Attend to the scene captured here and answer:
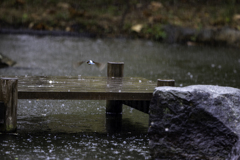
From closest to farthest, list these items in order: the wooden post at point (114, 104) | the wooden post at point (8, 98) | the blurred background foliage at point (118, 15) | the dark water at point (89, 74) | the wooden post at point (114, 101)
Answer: the dark water at point (89, 74) < the wooden post at point (8, 98) < the wooden post at point (114, 104) < the wooden post at point (114, 101) < the blurred background foliage at point (118, 15)

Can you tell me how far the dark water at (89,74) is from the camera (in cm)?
507

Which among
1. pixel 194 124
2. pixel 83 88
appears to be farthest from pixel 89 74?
pixel 194 124

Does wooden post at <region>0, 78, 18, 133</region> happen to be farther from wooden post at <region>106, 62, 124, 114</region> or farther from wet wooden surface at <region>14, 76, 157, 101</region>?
wooden post at <region>106, 62, 124, 114</region>

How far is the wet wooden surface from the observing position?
214 inches

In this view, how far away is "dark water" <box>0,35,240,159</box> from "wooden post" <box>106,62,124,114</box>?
A: 0.55ft

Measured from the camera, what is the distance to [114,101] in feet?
23.1

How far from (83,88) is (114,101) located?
1.31 m

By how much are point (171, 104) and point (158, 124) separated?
30 cm

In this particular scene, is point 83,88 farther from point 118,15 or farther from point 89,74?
point 118,15

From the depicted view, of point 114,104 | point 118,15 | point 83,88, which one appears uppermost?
point 118,15

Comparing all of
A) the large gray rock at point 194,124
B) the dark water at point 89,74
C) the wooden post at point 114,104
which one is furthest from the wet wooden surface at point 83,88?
the large gray rock at point 194,124

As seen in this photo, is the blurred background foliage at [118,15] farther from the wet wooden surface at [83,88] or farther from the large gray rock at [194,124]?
the large gray rock at [194,124]

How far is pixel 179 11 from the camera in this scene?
26828mm

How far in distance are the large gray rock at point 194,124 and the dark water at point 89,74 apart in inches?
14.1
